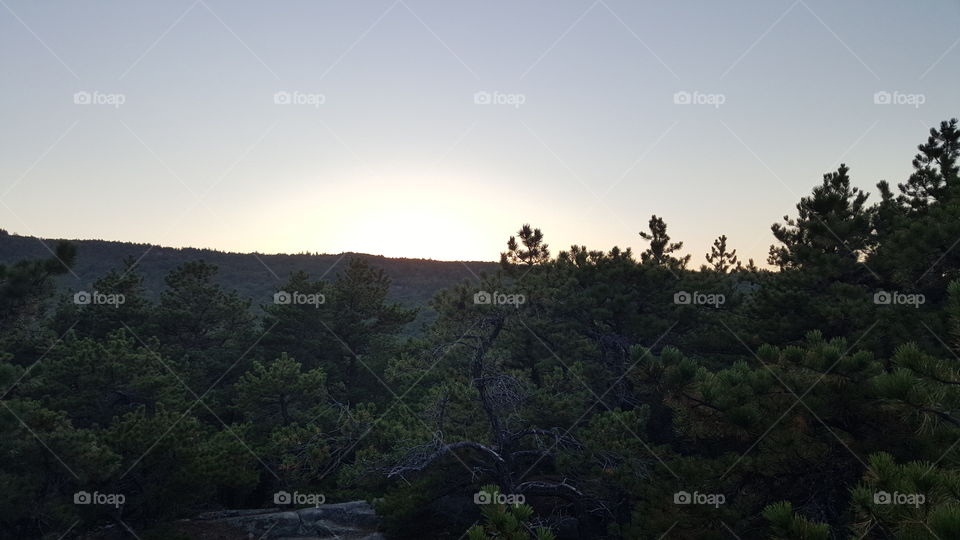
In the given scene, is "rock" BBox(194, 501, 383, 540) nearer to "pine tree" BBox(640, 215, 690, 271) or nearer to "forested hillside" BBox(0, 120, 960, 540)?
"forested hillside" BBox(0, 120, 960, 540)

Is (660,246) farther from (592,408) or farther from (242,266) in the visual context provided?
(242,266)

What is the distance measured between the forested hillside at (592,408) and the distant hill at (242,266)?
52618 mm

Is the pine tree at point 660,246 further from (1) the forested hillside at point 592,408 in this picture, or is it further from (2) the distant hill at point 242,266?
(2) the distant hill at point 242,266

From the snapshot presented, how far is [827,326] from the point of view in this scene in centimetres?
1434

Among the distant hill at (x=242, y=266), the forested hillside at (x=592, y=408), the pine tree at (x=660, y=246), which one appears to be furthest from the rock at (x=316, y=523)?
the distant hill at (x=242, y=266)

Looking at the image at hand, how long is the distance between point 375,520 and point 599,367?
7807 mm

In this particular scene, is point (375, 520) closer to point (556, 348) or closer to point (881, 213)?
point (556, 348)

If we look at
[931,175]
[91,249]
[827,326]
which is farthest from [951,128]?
[91,249]

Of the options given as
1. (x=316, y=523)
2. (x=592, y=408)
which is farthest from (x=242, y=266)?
(x=592, y=408)

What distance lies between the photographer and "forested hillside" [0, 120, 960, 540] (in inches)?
341

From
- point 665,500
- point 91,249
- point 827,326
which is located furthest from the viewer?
point 91,249

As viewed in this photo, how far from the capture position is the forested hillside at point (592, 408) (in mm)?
8656

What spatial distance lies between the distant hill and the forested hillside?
5262cm

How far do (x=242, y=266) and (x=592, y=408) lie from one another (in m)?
78.4
